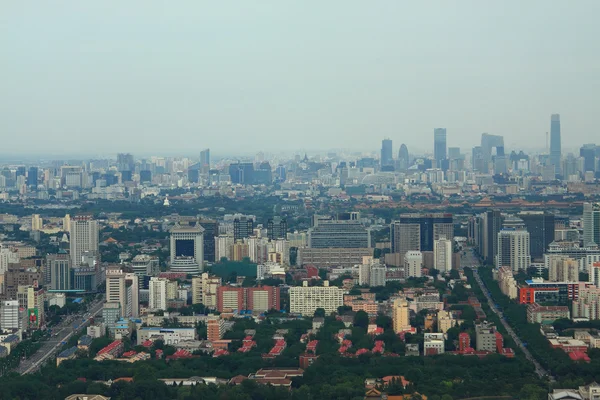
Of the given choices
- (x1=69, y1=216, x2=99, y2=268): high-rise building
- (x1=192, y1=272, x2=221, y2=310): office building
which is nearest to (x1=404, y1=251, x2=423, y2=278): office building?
(x1=192, y1=272, x2=221, y2=310): office building

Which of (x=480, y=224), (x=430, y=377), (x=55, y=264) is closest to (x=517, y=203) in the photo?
(x=480, y=224)

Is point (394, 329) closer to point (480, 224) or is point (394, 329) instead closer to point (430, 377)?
point (430, 377)

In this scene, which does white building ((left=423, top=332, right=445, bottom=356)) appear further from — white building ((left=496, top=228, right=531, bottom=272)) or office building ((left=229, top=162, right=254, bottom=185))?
office building ((left=229, top=162, right=254, bottom=185))

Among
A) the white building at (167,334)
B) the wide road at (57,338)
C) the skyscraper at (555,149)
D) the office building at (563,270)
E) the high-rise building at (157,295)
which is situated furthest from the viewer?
the skyscraper at (555,149)

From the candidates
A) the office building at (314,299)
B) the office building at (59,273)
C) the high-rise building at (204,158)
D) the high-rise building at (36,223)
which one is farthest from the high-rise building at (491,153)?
the office building at (314,299)

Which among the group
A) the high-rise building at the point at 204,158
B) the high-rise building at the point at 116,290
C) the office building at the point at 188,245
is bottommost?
the high-rise building at the point at 116,290

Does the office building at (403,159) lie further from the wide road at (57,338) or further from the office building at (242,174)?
the wide road at (57,338)
